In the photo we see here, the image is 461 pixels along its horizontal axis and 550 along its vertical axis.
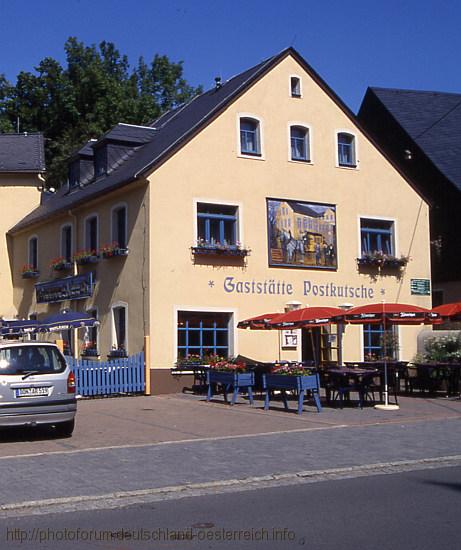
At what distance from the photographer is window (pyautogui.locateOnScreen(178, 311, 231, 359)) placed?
23.1 meters

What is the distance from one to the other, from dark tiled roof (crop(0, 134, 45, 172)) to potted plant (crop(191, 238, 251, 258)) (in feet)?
40.9

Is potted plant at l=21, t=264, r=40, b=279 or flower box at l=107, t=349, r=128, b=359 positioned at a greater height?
potted plant at l=21, t=264, r=40, b=279

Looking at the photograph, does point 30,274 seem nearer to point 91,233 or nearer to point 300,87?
point 91,233

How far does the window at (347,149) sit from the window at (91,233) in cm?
835

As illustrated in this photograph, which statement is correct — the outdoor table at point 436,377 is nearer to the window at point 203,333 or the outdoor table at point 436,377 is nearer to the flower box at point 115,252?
the window at point 203,333

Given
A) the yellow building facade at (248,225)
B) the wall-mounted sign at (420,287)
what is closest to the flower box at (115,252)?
the yellow building facade at (248,225)

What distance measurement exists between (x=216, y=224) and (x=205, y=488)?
49.5 feet

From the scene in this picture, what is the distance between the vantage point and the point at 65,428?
1382 cm

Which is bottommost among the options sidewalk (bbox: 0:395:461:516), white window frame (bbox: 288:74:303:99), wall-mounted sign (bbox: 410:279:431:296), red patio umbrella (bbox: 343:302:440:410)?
sidewalk (bbox: 0:395:461:516)

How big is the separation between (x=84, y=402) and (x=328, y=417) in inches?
265

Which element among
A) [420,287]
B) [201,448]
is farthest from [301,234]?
[201,448]

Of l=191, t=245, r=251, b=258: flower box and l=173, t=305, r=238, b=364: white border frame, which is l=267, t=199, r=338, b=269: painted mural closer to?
l=191, t=245, r=251, b=258: flower box

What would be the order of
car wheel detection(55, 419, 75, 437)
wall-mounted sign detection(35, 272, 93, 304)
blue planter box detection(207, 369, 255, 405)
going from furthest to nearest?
1. wall-mounted sign detection(35, 272, 93, 304)
2. blue planter box detection(207, 369, 255, 405)
3. car wheel detection(55, 419, 75, 437)

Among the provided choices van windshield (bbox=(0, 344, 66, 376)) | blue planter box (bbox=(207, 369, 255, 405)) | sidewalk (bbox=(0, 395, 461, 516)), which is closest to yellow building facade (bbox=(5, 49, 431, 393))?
blue planter box (bbox=(207, 369, 255, 405))
